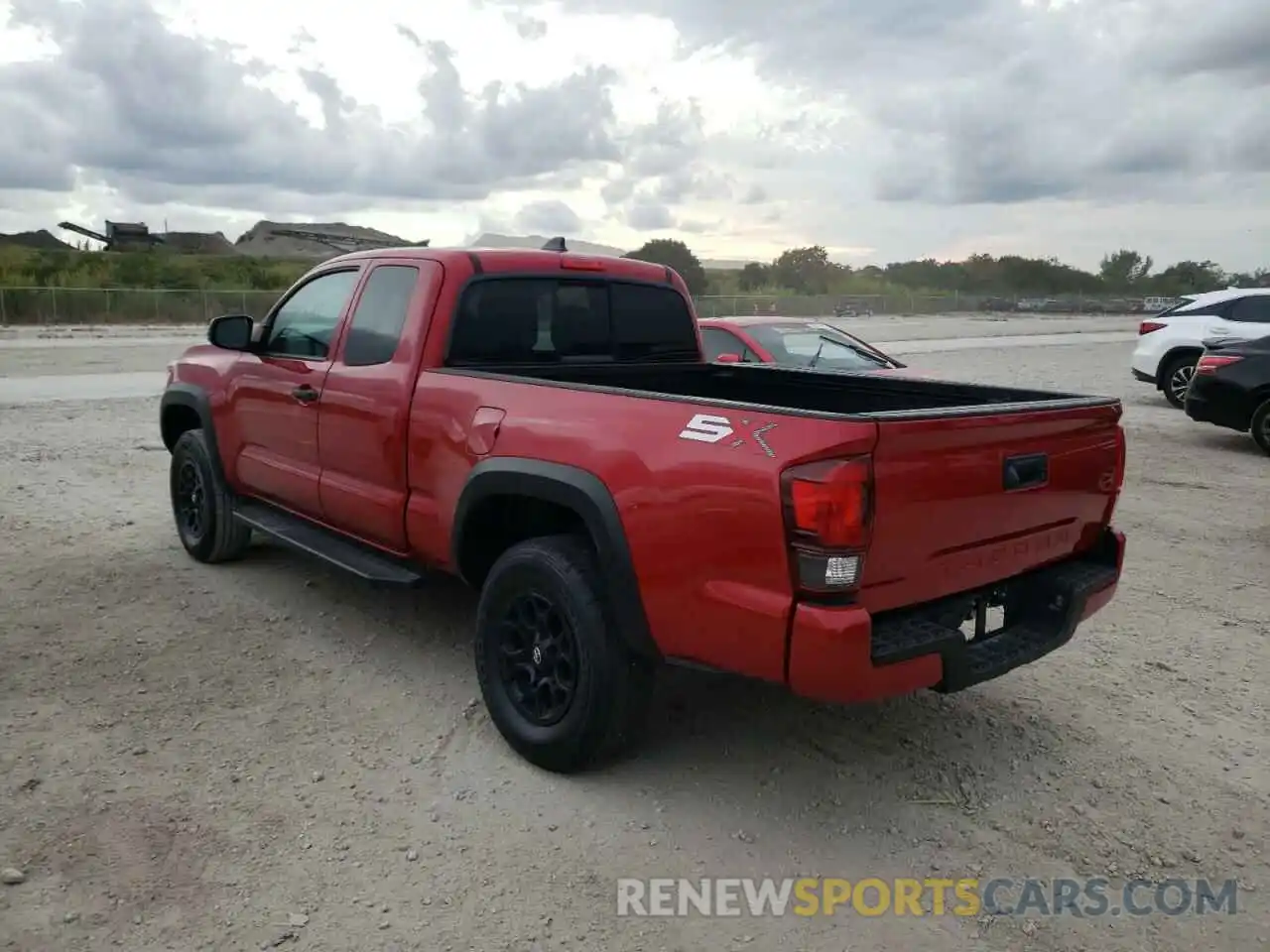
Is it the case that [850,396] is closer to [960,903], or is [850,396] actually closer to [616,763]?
[616,763]

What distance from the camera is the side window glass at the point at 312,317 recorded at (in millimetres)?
5125

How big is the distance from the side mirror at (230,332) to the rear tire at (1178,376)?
43.3 ft

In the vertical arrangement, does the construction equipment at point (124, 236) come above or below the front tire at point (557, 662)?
above

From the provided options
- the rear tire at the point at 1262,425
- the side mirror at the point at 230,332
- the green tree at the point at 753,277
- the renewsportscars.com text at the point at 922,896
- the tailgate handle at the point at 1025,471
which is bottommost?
the renewsportscars.com text at the point at 922,896

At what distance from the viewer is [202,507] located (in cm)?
624

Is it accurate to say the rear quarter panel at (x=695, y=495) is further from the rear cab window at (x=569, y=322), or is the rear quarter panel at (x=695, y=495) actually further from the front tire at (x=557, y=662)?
the rear cab window at (x=569, y=322)

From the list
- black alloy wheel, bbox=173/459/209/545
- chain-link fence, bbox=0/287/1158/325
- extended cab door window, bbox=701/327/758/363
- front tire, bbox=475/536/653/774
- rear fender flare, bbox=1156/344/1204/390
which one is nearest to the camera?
front tire, bbox=475/536/653/774

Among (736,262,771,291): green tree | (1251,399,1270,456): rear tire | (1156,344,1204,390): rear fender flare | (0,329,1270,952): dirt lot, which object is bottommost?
(0,329,1270,952): dirt lot

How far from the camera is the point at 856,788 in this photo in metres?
3.73

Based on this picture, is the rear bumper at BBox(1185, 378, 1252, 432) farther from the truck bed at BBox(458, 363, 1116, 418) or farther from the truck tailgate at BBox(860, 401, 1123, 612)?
the truck tailgate at BBox(860, 401, 1123, 612)

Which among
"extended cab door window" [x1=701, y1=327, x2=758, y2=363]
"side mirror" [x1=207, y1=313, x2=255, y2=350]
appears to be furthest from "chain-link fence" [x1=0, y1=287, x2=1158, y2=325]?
"side mirror" [x1=207, y1=313, x2=255, y2=350]

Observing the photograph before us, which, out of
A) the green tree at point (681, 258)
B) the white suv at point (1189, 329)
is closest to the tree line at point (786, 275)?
the green tree at point (681, 258)

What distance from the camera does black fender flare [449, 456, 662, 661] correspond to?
134 inches

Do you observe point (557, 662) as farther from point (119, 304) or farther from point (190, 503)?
point (119, 304)
